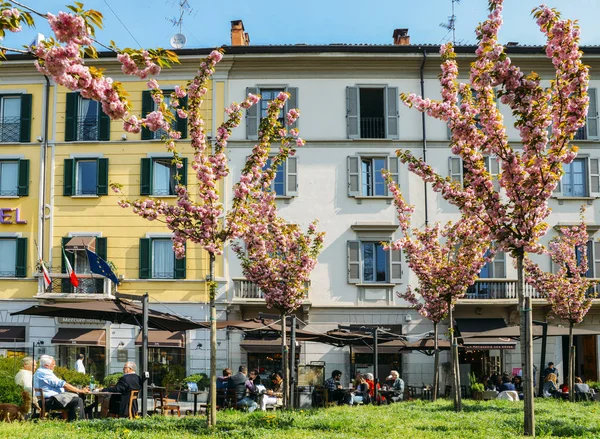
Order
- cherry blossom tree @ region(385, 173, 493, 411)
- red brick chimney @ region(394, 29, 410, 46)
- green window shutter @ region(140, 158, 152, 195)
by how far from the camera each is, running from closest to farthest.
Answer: cherry blossom tree @ region(385, 173, 493, 411), green window shutter @ region(140, 158, 152, 195), red brick chimney @ region(394, 29, 410, 46)

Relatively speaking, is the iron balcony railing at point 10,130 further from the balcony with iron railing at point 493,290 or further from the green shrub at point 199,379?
the balcony with iron railing at point 493,290

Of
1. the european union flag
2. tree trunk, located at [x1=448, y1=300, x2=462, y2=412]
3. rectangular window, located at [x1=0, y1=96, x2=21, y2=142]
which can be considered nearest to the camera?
tree trunk, located at [x1=448, y1=300, x2=462, y2=412]

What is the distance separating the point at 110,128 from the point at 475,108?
2170cm

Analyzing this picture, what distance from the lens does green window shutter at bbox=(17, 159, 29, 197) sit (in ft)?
103

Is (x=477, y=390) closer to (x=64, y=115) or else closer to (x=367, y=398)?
(x=367, y=398)

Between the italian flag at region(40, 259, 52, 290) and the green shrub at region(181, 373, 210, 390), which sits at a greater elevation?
the italian flag at region(40, 259, 52, 290)

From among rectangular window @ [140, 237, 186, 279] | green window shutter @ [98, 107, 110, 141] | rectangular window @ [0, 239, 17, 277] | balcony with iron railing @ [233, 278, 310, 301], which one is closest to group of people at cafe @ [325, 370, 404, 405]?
balcony with iron railing @ [233, 278, 310, 301]

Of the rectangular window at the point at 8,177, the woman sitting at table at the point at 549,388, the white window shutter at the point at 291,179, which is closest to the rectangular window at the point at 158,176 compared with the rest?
the white window shutter at the point at 291,179

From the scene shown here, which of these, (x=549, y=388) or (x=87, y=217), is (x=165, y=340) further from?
(x=549, y=388)

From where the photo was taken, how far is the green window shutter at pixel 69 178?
1239 inches

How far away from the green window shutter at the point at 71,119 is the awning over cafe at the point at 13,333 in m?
7.39

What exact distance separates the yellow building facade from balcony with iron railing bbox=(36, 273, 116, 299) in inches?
1.5

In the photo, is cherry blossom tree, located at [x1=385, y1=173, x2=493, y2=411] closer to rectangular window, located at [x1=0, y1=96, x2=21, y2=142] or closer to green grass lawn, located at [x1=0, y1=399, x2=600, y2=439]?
green grass lawn, located at [x1=0, y1=399, x2=600, y2=439]

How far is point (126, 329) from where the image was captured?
3100cm
